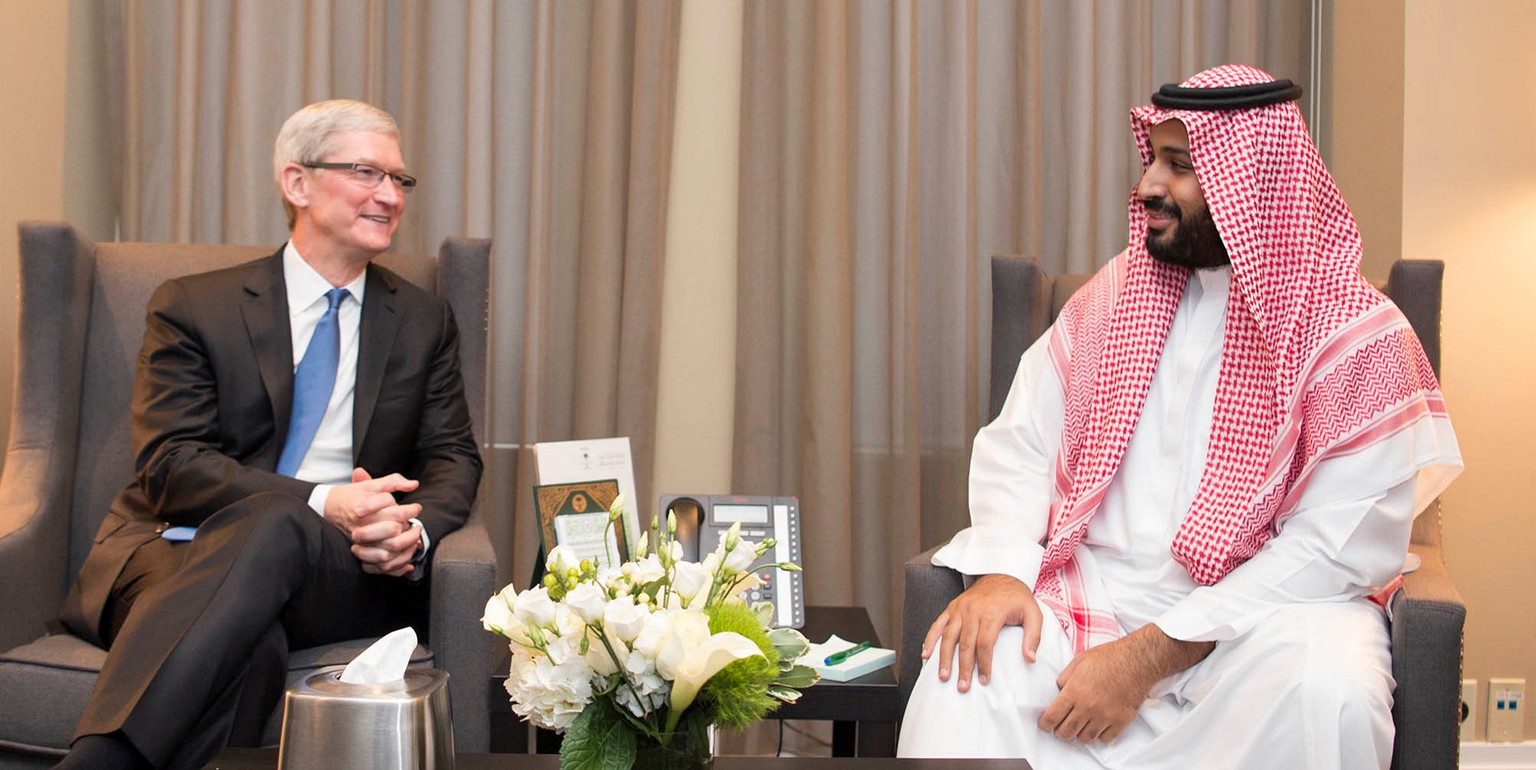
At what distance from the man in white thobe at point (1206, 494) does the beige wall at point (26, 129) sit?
2.34m

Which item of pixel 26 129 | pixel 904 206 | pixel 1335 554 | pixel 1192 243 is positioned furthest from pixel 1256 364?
pixel 26 129

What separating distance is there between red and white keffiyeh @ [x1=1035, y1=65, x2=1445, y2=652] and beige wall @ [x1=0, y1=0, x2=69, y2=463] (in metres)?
2.47

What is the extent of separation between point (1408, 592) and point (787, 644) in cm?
119

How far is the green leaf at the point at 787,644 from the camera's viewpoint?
1.40 meters

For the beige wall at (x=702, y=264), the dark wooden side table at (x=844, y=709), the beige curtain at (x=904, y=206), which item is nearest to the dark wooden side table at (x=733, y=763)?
the dark wooden side table at (x=844, y=709)

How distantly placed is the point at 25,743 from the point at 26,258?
1.06 metres

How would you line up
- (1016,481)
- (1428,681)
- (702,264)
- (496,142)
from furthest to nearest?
1. (702,264)
2. (496,142)
3. (1016,481)
4. (1428,681)

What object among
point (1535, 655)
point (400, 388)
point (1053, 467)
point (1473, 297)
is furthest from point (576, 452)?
point (1535, 655)

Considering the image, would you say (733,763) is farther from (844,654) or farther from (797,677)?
(844,654)

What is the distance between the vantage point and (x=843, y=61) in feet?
11.6

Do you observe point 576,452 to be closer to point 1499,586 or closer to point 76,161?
point 76,161

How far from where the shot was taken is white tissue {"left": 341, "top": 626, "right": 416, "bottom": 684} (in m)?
1.40

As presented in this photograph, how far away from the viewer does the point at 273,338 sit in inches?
107

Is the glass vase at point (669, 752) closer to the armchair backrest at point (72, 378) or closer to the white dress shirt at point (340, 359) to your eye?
the white dress shirt at point (340, 359)
